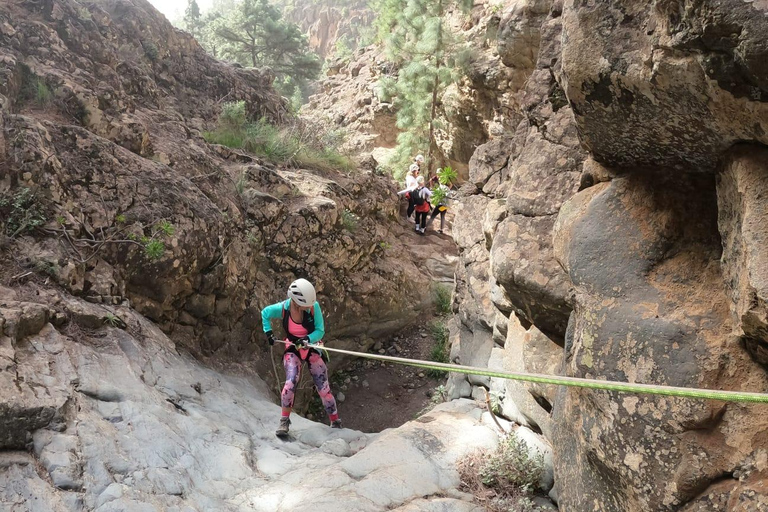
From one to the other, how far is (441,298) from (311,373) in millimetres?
6169

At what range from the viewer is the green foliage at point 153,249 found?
623cm

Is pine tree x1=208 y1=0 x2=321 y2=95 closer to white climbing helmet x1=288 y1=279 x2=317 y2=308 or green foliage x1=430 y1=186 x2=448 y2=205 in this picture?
green foliage x1=430 y1=186 x2=448 y2=205

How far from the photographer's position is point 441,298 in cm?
1163

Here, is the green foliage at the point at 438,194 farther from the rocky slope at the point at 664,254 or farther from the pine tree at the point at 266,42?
the pine tree at the point at 266,42

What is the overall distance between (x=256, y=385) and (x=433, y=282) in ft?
18.9

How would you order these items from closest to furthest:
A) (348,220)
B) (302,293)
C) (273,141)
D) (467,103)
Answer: (302,293)
(348,220)
(273,141)
(467,103)

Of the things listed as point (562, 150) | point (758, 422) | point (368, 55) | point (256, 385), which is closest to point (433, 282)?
point (256, 385)

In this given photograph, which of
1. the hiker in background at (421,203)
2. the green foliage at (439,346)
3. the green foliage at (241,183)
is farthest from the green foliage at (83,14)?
the green foliage at (439,346)

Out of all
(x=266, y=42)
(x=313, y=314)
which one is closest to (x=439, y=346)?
(x=313, y=314)

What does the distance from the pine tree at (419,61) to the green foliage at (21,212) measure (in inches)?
498

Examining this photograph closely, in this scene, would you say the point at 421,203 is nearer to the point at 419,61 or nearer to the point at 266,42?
the point at 419,61

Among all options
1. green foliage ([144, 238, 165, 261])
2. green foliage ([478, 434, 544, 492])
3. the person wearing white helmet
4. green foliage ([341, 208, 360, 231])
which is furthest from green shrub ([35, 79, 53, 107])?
green foliage ([478, 434, 544, 492])

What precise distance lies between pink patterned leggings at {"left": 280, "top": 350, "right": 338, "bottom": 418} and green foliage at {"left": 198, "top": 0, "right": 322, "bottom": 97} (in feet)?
70.5

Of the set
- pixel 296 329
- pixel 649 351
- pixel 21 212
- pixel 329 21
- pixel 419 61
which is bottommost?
pixel 296 329
